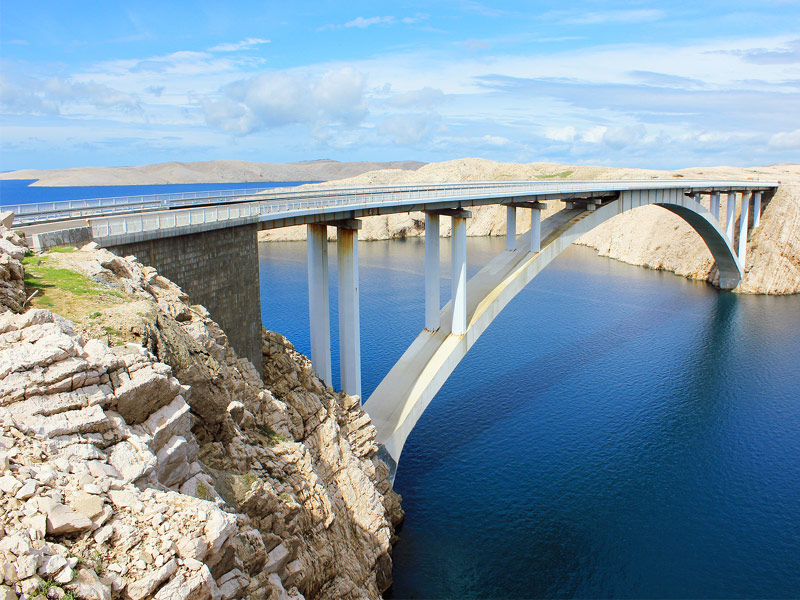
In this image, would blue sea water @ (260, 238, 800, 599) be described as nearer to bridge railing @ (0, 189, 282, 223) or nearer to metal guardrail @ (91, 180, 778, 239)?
metal guardrail @ (91, 180, 778, 239)

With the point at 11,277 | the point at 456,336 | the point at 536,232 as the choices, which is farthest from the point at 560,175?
the point at 11,277

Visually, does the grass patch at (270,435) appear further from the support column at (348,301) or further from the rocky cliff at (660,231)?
the rocky cliff at (660,231)

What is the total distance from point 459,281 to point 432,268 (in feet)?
5.75

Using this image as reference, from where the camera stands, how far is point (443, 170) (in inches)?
5335

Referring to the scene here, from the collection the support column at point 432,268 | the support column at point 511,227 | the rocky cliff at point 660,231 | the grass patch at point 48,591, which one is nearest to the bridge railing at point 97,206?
the support column at point 432,268

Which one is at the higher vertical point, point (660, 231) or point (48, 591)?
point (48, 591)

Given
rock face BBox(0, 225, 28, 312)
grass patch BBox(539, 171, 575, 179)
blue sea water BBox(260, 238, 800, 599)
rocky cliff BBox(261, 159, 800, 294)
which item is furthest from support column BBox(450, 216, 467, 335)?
grass patch BBox(539, 171, 575, 179)

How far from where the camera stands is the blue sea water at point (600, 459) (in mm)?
22484

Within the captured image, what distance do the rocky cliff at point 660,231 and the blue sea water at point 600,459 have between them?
1511 centimetres

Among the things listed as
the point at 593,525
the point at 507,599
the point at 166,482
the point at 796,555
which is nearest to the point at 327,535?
the point at 507,599

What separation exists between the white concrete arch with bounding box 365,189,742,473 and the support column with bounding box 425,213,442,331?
1.29 meters

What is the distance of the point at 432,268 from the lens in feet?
104

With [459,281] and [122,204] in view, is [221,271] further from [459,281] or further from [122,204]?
[459,281]

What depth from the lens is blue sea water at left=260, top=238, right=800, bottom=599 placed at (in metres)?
22.5
